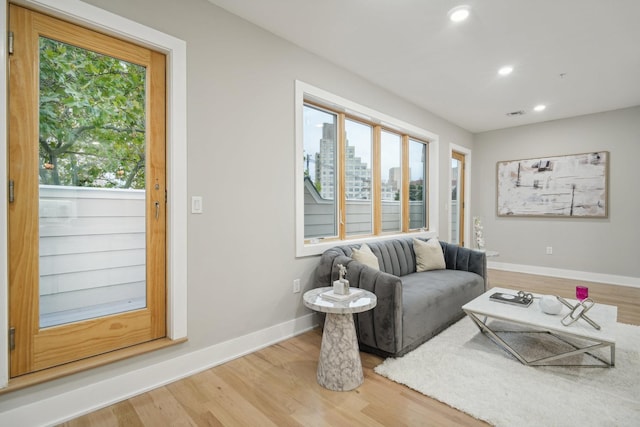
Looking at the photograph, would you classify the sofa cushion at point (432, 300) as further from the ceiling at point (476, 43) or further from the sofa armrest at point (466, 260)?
the ceiling at point (476, 43)

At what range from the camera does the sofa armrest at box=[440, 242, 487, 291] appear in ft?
12.2

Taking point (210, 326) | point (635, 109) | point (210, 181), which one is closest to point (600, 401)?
point (210, 326)

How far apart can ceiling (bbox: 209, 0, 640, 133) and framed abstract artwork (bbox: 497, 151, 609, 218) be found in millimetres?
1100

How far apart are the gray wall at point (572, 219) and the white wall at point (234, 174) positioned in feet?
15.0

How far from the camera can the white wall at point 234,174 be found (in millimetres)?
2191

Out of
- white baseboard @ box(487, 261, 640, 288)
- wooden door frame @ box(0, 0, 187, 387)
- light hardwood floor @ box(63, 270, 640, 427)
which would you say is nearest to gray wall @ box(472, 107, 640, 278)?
white baseboard @ box(487, 261, 640, 288)

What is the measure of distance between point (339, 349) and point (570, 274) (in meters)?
5.16

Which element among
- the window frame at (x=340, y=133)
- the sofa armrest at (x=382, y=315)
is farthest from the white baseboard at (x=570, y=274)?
the sofa armrest at (x=382, y=315)

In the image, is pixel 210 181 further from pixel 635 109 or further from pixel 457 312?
pixel 635 109

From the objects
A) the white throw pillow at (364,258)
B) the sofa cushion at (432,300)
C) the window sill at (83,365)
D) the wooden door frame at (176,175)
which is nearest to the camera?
the window sill at (83,365)

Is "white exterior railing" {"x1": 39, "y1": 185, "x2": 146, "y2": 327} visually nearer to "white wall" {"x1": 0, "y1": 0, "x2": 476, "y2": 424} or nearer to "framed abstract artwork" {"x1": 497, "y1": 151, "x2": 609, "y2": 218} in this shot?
"white wall" {"x1": 0, "y1": 0, "x2": 476, "y2": 424}

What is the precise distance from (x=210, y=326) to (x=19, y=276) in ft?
3.74

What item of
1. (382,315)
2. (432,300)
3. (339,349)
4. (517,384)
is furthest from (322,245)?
(517,384)

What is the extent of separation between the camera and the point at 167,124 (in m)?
2.14
